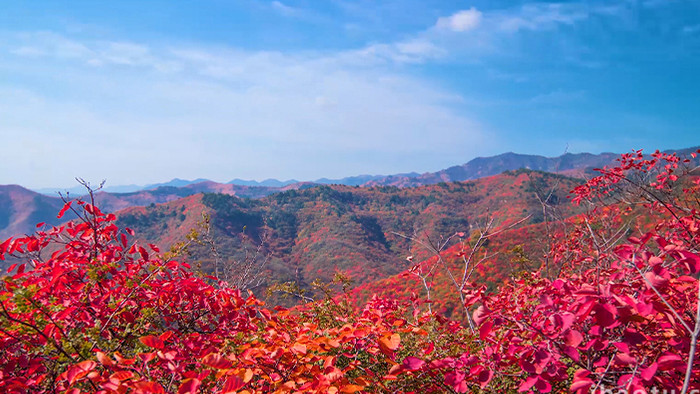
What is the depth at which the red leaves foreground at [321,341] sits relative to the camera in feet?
4.91

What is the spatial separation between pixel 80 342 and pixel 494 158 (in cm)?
20864

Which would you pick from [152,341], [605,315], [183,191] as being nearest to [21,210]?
[183,191]

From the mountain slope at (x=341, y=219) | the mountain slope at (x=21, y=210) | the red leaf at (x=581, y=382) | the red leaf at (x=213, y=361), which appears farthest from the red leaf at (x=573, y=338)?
the mountain slope at (x=21, y=210)

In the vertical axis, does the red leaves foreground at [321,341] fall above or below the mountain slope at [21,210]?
above

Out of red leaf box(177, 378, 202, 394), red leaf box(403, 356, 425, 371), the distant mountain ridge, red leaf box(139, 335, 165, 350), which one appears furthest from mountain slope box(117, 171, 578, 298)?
red leaf box(177, 378, 202, 394)

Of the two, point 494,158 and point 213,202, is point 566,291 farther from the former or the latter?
point 494,158

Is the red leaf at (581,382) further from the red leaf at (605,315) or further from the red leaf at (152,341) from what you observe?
the red leaf at (152,341)

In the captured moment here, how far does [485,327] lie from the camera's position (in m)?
1.63

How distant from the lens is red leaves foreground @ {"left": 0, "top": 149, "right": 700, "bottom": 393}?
150 cm

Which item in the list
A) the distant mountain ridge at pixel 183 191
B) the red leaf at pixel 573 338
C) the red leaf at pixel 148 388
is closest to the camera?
the red leaf at pixel 148 388

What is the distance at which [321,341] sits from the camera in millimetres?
2115

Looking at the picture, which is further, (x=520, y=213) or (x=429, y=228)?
(x=429, y=228)

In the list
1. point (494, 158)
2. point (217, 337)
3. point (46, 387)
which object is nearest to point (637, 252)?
point (217, 337)

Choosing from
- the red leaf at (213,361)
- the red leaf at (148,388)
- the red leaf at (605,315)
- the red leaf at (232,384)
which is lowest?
the red leaf at (232,384)
